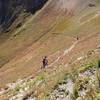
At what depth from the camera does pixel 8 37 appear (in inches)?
6388

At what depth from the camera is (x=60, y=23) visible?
14512cm

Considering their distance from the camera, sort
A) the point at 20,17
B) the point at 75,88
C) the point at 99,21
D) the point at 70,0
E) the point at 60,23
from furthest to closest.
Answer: the point at 20,17, the point at 70,0, the point at 60,23, the point at 99,21, the point at 75,88

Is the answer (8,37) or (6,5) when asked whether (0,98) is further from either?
(6,5)

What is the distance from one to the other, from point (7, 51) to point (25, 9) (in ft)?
128

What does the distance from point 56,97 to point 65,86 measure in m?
0.83

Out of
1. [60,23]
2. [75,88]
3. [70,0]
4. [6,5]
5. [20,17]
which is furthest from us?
[6,5]

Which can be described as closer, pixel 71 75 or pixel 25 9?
pixel 71 75

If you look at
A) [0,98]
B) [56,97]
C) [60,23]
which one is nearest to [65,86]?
[56,97]

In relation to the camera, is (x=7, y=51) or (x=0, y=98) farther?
(x=7, y=51)

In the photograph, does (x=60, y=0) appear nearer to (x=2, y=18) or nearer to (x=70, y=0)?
(x=70, y=0)

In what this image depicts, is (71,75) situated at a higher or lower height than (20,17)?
higher

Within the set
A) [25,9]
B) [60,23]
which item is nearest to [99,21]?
[60,23]

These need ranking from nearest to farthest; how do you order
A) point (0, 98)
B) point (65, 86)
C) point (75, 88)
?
1. point (75, 88)
2. point (65, 86)
3. point (0, 98)

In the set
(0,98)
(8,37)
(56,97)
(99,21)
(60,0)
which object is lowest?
(8,37)
